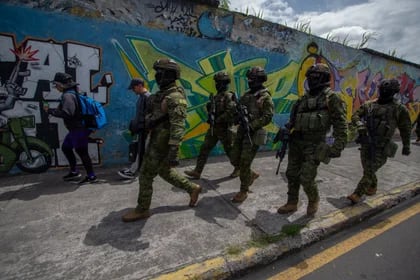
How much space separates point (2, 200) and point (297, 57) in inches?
264

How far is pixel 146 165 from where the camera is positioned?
253 centimetres

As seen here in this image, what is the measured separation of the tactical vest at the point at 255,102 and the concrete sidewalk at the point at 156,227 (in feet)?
3.91

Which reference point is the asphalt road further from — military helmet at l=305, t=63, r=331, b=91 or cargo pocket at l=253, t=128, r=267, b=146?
military helmet at l=305, t=63, r=331, b=91

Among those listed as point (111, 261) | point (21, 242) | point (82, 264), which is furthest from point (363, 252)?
point (21, 242)

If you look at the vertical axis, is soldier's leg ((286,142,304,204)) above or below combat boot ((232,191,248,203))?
above

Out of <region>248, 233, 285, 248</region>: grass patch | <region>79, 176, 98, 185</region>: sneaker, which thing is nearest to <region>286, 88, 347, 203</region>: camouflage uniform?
<region>248, 233, 285, 248</region>: grass patch

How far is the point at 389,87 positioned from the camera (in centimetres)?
309

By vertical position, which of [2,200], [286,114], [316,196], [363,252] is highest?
[286,114]

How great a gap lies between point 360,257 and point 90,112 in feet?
12.4

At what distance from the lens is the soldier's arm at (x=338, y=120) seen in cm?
239

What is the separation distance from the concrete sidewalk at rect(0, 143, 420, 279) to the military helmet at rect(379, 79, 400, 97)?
5.00 ft

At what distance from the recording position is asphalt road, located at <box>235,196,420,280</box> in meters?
2.00

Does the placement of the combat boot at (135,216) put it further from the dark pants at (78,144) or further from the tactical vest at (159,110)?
the dark pants at (78,144)

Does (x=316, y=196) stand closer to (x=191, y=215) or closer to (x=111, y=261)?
(x=191, y=215)
